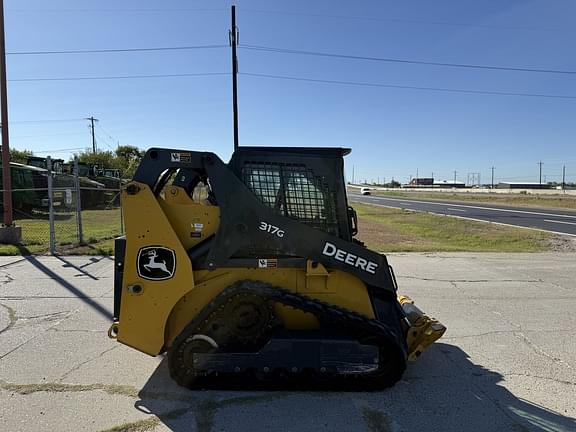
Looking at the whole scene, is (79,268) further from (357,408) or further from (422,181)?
(422,181)

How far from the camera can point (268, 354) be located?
11.2 ft

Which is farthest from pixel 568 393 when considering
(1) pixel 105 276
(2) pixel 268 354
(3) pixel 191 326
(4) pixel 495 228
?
(4) pixel 495 228

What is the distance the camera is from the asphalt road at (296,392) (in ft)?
10.2

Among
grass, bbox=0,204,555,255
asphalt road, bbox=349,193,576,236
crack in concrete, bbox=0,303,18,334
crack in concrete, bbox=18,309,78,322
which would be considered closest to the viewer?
crack in concrete, bbox=0,303,18,334

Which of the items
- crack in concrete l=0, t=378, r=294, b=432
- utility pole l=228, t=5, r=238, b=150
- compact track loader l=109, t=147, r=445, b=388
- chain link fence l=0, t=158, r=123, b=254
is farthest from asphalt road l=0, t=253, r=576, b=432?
utility pole l=228, t=5, r=238, b=150

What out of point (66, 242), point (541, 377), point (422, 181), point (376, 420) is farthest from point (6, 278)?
point (422, 181)

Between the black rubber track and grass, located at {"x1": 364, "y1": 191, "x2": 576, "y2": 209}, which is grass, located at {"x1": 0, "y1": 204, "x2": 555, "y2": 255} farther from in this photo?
grass, located at {"x1": 364, "y1": 191, "x2": 576, "y2": 209}

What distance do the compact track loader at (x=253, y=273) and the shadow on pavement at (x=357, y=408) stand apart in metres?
0.15

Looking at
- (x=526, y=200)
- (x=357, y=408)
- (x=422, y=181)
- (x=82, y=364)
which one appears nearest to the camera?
(x=357, y=408)

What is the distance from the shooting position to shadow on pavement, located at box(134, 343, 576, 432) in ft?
10.1

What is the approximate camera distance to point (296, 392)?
355cm

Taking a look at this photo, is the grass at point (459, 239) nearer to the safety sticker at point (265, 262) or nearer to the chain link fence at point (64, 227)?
the chain link fence at point (64, 227)

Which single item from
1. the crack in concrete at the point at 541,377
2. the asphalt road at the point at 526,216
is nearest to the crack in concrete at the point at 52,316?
the crack in concrete at the point at 541,377

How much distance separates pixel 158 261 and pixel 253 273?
2.49ft
